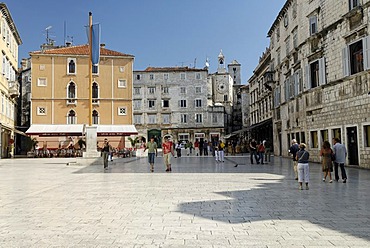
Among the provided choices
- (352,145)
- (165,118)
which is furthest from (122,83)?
(352,145)

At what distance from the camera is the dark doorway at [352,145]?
63.8 ft

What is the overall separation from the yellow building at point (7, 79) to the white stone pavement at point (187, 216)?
2767 cm

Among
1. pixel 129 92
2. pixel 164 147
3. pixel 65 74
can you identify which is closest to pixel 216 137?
pixel 129 92

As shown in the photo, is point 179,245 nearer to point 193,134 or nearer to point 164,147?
point 164,147

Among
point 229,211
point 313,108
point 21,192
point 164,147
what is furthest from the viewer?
point 313,108

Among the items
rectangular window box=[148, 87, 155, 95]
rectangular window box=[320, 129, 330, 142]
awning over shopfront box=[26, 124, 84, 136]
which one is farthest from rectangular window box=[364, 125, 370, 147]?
rectangular window box=[148, 87, 155, 95]

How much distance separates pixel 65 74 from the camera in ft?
150

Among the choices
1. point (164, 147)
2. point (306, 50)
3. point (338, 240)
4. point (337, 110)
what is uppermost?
point (306, 50)

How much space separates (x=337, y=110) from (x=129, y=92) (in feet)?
98.1

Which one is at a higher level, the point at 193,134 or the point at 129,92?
the point at 129,92

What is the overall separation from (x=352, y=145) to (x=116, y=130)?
27931 millimetres

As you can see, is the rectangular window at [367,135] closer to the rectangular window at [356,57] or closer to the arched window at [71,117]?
the rectangular window at [356,57]

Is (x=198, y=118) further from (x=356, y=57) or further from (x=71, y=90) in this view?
(x=356, y=57)

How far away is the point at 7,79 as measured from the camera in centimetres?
3938
